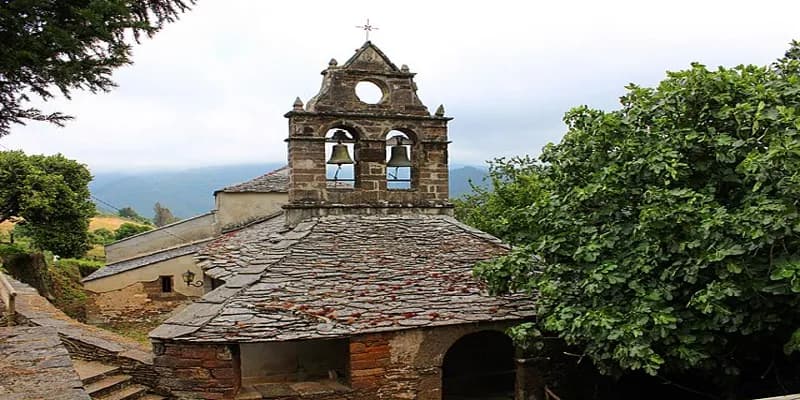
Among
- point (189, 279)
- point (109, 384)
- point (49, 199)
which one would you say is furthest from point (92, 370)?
point (49, 199)

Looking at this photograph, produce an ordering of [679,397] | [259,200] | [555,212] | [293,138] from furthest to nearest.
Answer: [259,200], [293,138], [679,397], [555,212]

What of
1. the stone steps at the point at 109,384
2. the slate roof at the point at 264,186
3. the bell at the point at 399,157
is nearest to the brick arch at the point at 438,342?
the stone steps at the point at 109,384

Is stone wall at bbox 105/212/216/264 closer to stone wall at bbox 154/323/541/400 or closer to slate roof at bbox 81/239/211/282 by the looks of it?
slate roof at bbox 81/239/211/282

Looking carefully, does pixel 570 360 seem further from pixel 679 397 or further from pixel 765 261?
pixel 765 261

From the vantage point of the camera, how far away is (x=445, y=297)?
852 cm

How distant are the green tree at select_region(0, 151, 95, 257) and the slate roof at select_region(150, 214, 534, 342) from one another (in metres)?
15.5

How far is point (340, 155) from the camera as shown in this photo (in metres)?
10.9

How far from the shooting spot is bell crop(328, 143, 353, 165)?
1089 cm

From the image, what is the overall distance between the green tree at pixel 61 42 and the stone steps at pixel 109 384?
3.86m

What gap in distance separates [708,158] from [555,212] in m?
1.76

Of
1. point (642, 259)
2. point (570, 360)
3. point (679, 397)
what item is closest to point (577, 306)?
point (642, 259)

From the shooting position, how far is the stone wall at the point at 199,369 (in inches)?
286

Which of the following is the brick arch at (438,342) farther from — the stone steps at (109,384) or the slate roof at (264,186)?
the slate roof at (264,186)

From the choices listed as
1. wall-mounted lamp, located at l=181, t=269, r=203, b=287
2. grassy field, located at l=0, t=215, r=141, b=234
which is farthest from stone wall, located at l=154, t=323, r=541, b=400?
grassy field, located at l=0, t=215, r=141, b=234
